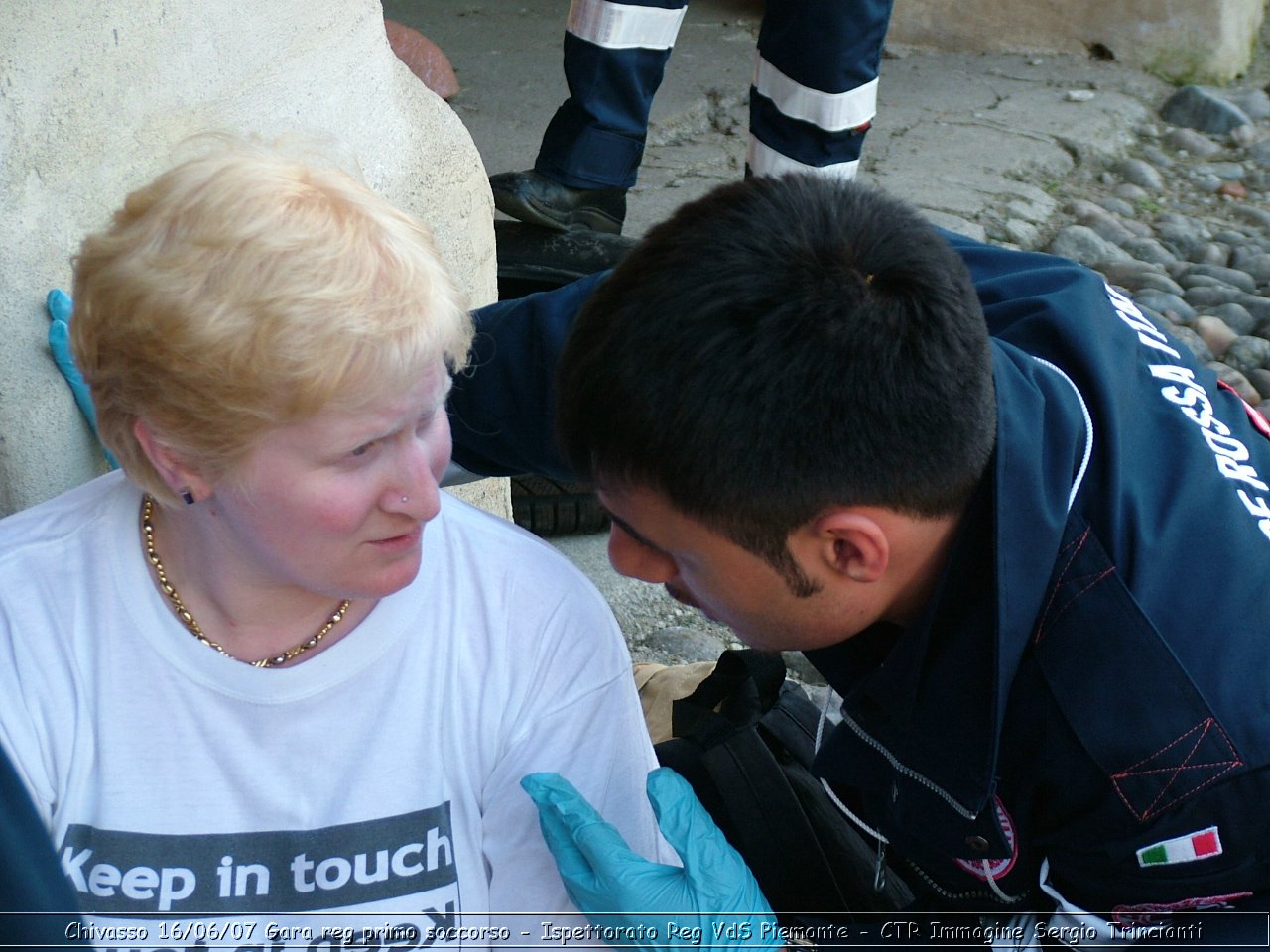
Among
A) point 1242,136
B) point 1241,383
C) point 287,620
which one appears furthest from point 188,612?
point 1242,136

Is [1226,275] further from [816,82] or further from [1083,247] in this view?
A: [816,82]

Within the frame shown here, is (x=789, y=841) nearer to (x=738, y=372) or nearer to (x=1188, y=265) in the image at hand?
(x=738, y=372)

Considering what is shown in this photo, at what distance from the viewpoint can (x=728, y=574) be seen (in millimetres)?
1401

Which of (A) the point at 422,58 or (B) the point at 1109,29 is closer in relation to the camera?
(A) the point at 422,58

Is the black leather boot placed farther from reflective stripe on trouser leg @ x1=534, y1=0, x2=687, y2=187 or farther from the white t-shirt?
the white t-shirt

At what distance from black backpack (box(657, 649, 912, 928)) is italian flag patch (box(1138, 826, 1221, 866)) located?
0.46 m

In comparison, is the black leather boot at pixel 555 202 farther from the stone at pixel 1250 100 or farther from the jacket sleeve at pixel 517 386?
the stone at pixel 1250 100

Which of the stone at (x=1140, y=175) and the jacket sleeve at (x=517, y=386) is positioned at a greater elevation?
the jacket sleeve at (x=517, y=386)

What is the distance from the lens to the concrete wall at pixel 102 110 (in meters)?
1.58

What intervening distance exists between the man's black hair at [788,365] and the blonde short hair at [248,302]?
19 centimetres

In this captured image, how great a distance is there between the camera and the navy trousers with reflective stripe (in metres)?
2.99

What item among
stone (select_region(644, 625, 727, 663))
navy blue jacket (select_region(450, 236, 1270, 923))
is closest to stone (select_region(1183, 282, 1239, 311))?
stone (select_region(644, 625, 727, 663))

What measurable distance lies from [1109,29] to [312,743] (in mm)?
5059

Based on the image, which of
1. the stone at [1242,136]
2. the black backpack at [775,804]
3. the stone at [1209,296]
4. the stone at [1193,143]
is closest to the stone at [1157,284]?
the stone at [1209,296]
